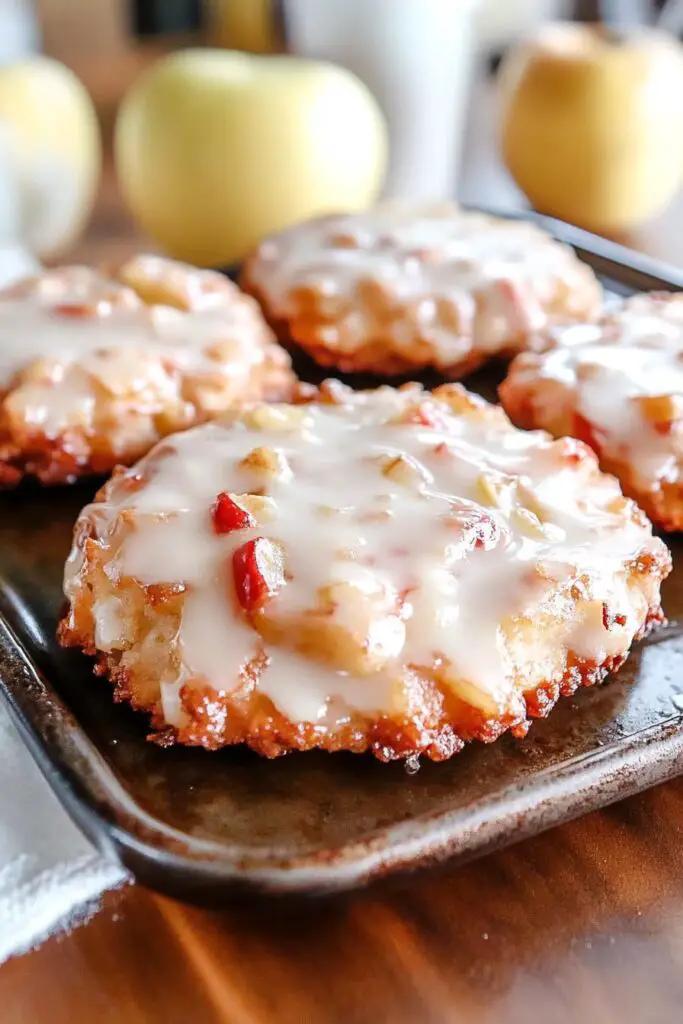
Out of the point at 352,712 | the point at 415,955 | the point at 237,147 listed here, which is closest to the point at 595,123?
the point at 237,147

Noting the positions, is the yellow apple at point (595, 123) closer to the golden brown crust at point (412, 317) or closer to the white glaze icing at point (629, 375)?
the golden brown crust at point (412, 317)

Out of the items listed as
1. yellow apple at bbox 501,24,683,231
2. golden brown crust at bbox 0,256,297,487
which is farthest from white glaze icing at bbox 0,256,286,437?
yellow apple at bbox 501,24,683,231

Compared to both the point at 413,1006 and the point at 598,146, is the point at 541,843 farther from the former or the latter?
the point at 598,146

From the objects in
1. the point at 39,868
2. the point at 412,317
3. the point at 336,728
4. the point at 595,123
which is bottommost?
the point at 39,868

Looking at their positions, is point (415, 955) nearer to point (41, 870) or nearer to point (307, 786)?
point (307, 786)

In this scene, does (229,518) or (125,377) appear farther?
(125,377)

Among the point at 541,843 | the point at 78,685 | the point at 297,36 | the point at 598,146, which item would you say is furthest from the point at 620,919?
the point at 297,36

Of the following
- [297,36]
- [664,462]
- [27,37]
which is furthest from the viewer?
[27,37]
